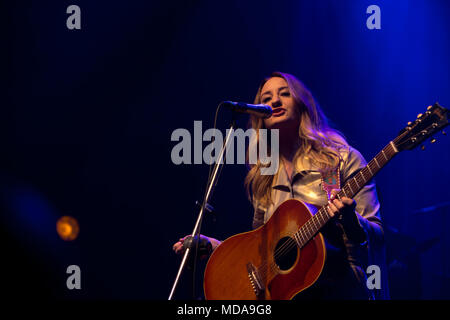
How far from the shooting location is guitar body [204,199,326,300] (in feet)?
6.42

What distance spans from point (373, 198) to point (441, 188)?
2.69 metres

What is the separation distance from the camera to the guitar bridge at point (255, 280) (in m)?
2.15

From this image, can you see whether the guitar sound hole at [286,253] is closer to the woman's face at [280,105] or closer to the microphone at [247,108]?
the microphone at [247,108]

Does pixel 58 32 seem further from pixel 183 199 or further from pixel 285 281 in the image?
pixel 285 281

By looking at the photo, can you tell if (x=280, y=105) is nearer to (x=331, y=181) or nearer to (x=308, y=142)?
(x=308, y=142)

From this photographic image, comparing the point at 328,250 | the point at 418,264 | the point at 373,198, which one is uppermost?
the point at 373,198

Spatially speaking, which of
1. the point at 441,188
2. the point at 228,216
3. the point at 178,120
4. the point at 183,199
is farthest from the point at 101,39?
the point at 441,188

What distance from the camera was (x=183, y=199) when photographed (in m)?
4.15

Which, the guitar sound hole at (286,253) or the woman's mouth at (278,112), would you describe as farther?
the woman's mouth at (278,112)

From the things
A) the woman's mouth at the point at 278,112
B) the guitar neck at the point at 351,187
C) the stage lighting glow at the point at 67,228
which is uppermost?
the woman's mouth at the point at 278,112

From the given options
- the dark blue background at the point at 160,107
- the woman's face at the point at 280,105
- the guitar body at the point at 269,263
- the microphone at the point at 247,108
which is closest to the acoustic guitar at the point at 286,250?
the guitar body at the point at 269,263

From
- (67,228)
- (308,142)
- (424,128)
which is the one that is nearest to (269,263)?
(308,142)

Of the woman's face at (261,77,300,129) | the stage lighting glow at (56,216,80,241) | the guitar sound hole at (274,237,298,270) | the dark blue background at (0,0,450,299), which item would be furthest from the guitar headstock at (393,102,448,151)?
the stage lighting glow at (56,216,80,241)

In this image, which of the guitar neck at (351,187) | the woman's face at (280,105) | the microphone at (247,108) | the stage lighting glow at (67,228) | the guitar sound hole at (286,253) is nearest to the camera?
the guitar neck at (351,187)
